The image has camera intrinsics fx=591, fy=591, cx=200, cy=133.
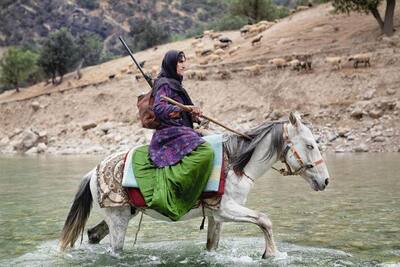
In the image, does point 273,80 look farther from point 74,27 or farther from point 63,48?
point 74,27

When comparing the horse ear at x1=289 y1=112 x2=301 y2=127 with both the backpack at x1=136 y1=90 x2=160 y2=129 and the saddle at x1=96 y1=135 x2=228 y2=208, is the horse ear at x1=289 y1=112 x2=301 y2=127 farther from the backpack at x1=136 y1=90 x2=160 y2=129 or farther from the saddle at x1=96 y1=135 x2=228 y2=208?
the backpack at x1=136 y1=90 x2=160 y2=129

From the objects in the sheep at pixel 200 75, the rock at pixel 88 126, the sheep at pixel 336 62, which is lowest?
the rock at pixel 88 126

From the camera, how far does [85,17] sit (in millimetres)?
121812

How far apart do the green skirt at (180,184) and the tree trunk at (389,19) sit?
38.5 m

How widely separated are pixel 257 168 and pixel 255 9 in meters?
68.5

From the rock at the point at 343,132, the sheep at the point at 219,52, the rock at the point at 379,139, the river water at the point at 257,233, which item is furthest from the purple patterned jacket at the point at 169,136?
the sheep at the point at 219,52

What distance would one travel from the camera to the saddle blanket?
7.18m

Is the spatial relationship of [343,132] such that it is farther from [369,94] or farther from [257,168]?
[257,168]

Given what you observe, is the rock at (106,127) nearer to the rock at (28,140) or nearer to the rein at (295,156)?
the rock at (28,140)

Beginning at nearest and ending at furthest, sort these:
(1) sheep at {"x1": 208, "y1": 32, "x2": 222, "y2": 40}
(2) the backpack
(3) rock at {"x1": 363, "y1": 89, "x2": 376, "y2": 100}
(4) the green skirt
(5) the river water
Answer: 1. (4) the green skirt
2. (2) the backpack
3. (5) the river water
4. (3) rock at {"x1": 363, "y1": 89, "x2": 376, "y2": 100}
5. (1) sheep at {"x1": 208, "y1": 32, "x2": 222, "y2": 40}

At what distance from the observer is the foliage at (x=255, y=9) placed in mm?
72875

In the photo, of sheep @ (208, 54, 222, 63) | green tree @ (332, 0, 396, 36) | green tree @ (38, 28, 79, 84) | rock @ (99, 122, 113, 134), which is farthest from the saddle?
green tree @ (38, 28, 79, 84)

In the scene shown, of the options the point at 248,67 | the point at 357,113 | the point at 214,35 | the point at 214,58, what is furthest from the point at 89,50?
the point at 357,113

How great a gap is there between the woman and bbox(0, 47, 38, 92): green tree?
64.9 meters
